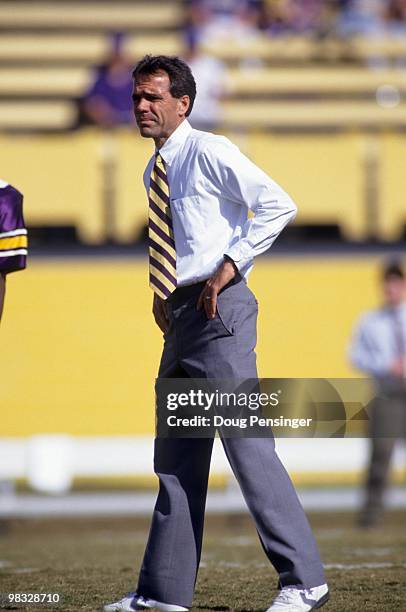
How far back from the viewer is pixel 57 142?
11828 millimetres

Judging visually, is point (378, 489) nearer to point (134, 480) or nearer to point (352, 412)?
point (134, 480)

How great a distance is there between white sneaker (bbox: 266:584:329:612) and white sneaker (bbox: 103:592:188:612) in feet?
1.04

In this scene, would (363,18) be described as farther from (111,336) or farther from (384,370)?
(384,370)

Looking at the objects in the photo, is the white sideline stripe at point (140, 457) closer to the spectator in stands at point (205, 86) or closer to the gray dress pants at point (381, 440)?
the gray dress pants at point (381, 440)

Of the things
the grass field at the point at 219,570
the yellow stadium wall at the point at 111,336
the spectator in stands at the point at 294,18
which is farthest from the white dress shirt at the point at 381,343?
the spectator in stands at the point at 294,18

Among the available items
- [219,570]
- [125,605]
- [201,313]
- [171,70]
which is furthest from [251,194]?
[219,570]

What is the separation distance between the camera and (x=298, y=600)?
4016 millimetres

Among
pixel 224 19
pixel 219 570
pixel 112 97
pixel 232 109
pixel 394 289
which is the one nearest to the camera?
pixel 219 570

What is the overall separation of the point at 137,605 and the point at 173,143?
1509 millimetres

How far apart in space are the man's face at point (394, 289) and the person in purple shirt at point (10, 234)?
4779 mm

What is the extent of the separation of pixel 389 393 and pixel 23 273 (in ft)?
12.7

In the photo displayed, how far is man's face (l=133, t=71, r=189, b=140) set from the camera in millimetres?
4293

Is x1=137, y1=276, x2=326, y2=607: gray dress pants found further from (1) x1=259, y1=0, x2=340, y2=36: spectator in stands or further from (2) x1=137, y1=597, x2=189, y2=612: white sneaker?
(1) x1=259, y1=0, x2=340, y2=36: spectator in stands

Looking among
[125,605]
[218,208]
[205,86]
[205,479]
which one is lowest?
[125,605]
